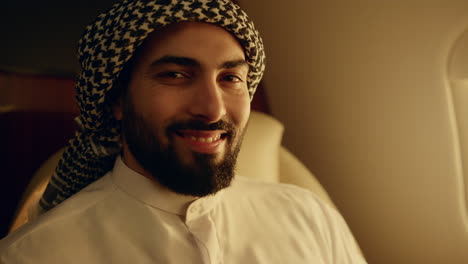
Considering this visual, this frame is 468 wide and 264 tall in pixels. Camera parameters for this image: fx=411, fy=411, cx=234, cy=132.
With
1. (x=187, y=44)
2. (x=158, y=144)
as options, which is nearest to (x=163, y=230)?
(x=158, y=144)

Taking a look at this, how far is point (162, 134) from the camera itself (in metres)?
0.95

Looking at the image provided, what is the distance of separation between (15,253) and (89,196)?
0.20m

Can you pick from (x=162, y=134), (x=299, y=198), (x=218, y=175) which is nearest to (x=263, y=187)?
(x=299, y=198)

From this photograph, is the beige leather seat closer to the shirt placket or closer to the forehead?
the shirt placket

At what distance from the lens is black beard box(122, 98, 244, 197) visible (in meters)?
0.95

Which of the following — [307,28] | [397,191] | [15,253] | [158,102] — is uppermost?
[307,28]

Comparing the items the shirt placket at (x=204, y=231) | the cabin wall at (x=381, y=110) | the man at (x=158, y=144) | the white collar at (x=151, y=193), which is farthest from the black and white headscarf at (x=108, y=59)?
the cabin wall at (x=381, y=110)

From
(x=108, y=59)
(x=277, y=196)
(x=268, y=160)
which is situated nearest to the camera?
(x=108, y=59)

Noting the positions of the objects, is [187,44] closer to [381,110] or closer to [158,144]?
[158,144]

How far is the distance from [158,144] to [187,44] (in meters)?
0.24

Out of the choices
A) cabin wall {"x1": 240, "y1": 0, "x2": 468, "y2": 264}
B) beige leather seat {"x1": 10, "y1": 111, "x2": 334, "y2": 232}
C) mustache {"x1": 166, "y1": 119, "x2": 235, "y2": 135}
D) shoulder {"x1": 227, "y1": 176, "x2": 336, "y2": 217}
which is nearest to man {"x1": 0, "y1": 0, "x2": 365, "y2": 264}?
A: mustache {"x1": 166, "y1": 119, "x2": 235, "y2": 135}

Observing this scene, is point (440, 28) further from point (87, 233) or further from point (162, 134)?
point (87, 233)

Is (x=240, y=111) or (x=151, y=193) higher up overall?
(x=240, y=111)

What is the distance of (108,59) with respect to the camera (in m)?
0.92
